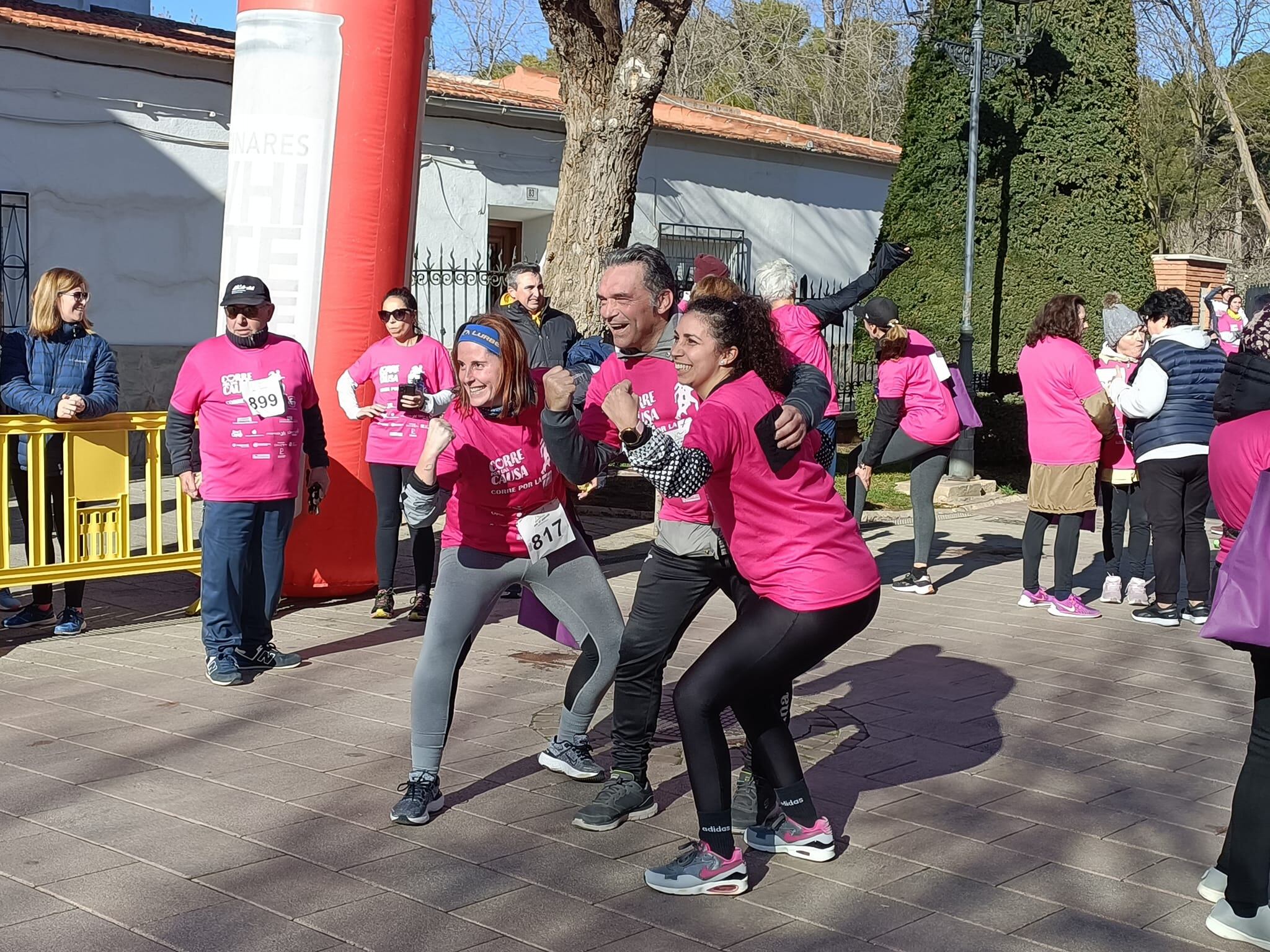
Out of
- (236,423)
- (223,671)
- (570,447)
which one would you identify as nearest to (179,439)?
(236,423)

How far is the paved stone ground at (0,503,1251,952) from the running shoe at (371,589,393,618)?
0.37ft

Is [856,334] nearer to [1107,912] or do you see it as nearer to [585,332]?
[585,332]

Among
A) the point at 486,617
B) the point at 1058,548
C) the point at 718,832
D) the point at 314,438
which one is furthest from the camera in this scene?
the point at 1058,548

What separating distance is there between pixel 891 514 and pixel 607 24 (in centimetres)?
509

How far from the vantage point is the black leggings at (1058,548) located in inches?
346

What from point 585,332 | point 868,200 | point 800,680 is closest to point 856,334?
point 585,332

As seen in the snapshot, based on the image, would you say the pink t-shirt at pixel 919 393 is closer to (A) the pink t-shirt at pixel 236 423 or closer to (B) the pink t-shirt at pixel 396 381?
(B) the pink t-shirt at pixel 396 381

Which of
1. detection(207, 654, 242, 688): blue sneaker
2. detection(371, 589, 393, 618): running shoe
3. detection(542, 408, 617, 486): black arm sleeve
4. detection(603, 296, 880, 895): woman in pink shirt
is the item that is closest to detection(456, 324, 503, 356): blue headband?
detection(542, 408, 617, 486): black arm sleeve

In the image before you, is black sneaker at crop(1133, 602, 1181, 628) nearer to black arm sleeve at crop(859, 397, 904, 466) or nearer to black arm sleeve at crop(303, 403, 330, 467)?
black arm sleeve at crop(859, 397, 904, 466)

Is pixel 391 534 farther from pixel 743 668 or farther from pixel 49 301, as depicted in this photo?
pixel 743 668

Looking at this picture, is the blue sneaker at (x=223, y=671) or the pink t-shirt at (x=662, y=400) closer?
the pink t-shirt at (x=662, y=400)

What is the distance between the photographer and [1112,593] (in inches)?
366

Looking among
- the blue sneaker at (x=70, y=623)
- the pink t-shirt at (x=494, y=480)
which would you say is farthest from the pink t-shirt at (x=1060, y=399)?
the blue sneaker at (x=70, y=623)

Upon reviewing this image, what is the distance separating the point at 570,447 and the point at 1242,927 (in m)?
2.30
